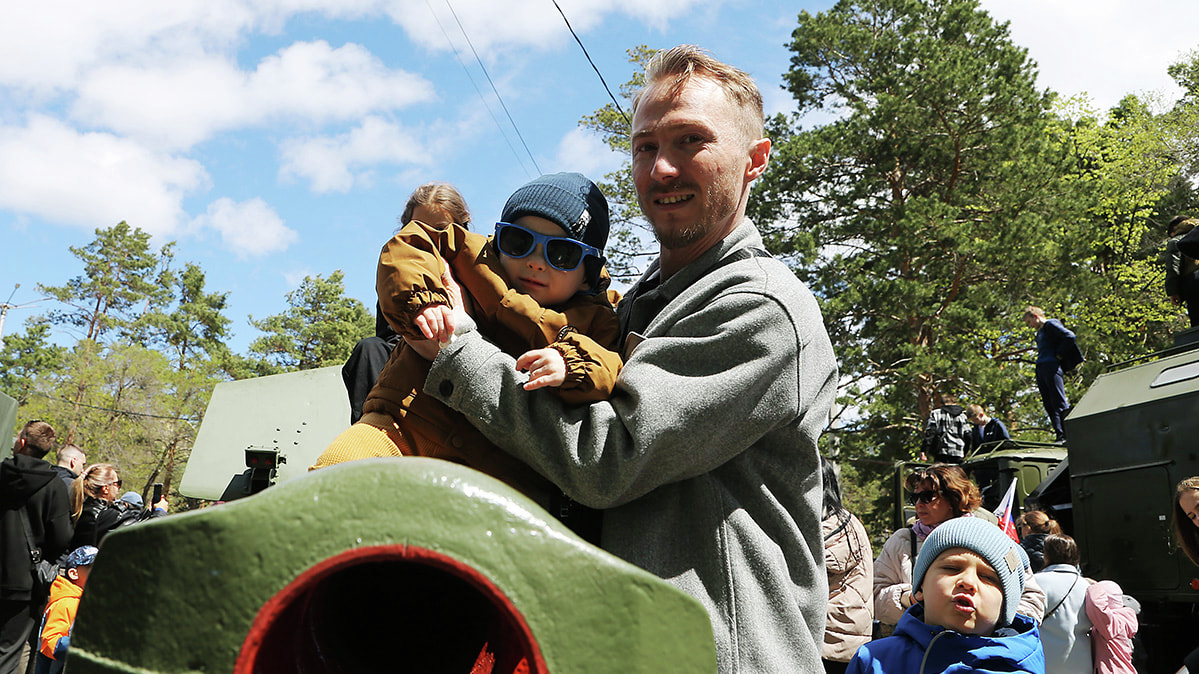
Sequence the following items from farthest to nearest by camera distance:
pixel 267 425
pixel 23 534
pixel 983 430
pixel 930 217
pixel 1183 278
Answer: pixel 930 217 → pixel 983 430 → pixel 1183 278 → pixel 23 534 → pixel 267 425

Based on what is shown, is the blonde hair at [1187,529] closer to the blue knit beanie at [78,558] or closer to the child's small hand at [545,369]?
the child's small hand at [545,369]

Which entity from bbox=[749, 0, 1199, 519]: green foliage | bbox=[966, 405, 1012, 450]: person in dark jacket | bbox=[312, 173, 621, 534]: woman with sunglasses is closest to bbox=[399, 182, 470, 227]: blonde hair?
bbox=[312, 173, 621, 534]: woman with sunglasses

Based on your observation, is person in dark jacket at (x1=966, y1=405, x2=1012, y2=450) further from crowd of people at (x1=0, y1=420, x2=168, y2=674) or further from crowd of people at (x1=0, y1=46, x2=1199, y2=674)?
crowd of people at (x1=0, y1=46, x2=1199, y2=674)

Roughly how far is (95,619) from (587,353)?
0.78m

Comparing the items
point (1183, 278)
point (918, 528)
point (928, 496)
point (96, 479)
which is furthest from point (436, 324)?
point (1183, 278)

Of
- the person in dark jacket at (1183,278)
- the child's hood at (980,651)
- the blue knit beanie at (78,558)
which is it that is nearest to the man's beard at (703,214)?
the child's hood at (980,651)

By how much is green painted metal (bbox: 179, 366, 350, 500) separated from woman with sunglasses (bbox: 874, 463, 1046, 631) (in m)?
3.14

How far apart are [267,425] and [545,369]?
3.98 metres

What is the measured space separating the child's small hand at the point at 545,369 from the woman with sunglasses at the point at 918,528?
4328 millimetres

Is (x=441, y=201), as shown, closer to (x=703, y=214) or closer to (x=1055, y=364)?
(x=703, y=214)

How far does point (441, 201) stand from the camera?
314cm

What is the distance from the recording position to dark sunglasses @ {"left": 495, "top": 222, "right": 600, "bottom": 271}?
6.07 ft

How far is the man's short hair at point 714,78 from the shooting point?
179 cm

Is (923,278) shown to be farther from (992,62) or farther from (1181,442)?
(1181,442)
